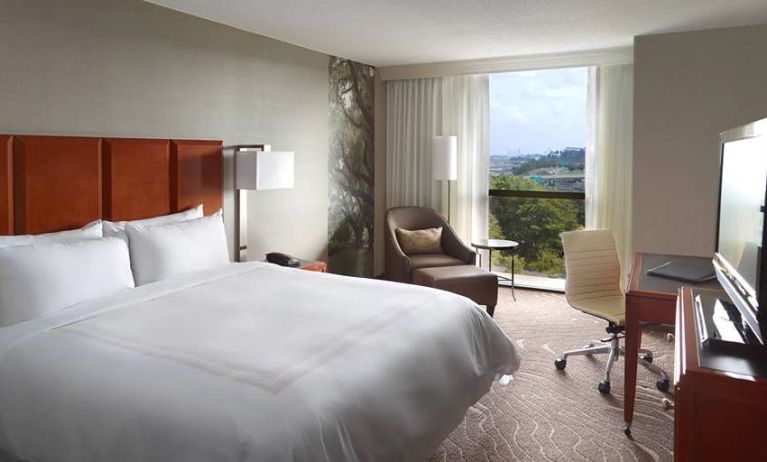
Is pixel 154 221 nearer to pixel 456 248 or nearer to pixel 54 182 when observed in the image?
pixel 54 182

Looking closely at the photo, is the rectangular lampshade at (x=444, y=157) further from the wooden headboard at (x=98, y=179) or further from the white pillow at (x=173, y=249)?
the white pillow at (x=173, y=249)

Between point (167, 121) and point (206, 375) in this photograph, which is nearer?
point (206, 375)

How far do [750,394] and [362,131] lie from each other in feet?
18.3

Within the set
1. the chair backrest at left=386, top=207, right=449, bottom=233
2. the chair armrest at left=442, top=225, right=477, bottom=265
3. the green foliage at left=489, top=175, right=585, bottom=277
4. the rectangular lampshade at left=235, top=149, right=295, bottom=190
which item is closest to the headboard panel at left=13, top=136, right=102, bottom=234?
the rectangular lampshade at left=235, top=149, right=295, bottom=190

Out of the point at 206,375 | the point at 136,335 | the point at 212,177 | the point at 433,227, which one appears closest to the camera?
the point at 206,375

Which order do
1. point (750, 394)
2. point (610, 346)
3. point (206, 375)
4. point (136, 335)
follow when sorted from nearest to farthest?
point (750, 394), point (206, 375), point (136, 335), point (610, 346)

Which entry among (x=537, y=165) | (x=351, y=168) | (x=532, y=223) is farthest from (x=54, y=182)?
(x=532, y=223)

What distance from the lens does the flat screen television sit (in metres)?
1.76

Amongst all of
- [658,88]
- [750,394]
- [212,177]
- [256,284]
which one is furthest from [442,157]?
[750,394]

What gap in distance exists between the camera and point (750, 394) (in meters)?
1.64

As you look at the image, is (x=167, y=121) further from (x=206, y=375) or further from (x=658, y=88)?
(x=658, y=88)

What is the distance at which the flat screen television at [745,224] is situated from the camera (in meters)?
1.76

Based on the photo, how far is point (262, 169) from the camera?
4.67m

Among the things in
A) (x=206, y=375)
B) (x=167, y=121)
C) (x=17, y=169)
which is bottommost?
(x=206, y=375)
